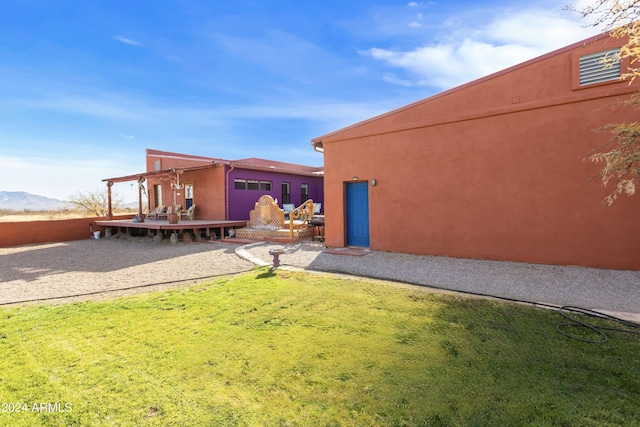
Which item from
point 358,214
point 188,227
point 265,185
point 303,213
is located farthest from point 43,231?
point 358,214

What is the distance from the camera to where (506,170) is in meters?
6.80

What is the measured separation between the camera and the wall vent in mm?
5777

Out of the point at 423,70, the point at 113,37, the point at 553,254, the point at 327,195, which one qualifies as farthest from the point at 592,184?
the point at 113,37

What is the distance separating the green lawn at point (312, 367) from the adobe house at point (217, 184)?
10.5 m

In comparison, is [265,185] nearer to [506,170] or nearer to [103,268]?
[103,268]

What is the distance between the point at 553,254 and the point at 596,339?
3961 millimetres

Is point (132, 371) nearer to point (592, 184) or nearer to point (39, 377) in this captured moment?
point (39, 377)

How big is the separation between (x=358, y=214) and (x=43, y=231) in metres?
14.3

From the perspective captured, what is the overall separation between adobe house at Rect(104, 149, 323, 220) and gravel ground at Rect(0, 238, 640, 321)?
16.1 feet

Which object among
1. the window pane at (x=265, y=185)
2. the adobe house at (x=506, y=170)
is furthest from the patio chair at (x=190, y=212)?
the adobe house at (x=506, y=170)

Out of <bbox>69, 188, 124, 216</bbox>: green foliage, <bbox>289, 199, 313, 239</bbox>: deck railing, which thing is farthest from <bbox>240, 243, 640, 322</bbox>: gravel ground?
<bbox>69, 188, 124, 216</bbox>: green foliage

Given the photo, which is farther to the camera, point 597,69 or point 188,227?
point 188,227

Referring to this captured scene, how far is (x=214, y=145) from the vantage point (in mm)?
22594

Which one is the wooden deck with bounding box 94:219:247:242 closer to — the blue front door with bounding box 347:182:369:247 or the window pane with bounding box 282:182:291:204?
the window pane with bounding box 282:182:291:204
